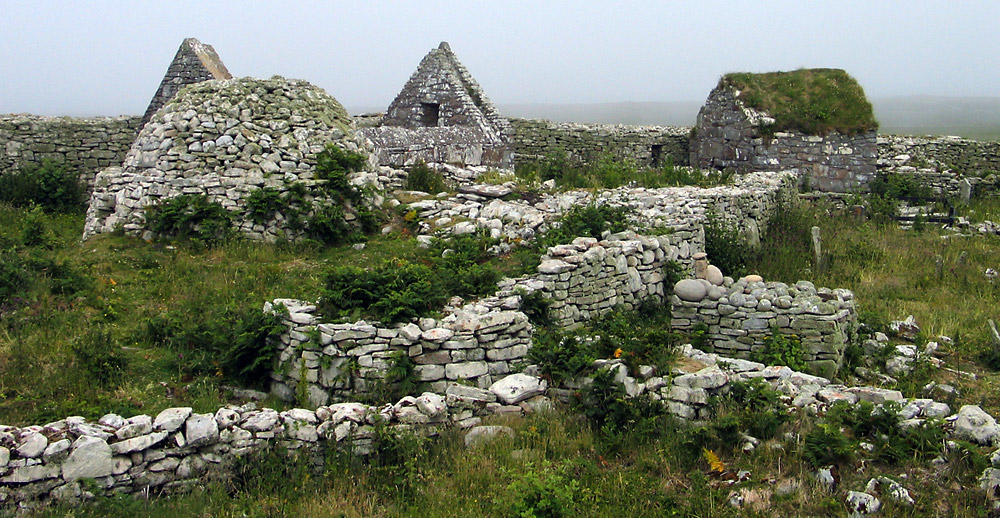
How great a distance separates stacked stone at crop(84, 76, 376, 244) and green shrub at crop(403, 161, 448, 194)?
1.24 metres

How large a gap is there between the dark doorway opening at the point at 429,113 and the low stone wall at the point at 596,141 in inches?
76.0

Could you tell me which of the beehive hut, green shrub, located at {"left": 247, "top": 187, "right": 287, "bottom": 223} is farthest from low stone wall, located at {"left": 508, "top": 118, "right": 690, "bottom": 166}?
green shrub, located at {"left": 247, "top": 187, "right": 287, "bottom": 223}

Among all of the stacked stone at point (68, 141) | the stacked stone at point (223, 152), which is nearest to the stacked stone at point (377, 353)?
the stacked stone at point (223, 152)

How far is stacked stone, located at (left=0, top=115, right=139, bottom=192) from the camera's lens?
14812 millimetres

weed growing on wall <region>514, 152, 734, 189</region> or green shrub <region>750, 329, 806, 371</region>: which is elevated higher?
weed growing on wall <region>514, 152, 734, 189</region>

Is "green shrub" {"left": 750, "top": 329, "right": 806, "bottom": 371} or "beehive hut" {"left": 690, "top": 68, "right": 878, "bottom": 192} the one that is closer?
"green shrub" {"left": 750, "top": 329, "right": 806, "bottom": 371}

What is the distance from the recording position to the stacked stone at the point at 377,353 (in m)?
7.00

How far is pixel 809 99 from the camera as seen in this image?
18.1m

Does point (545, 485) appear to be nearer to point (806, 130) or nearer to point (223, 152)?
point (223, 152)

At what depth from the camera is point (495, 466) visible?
584 cm

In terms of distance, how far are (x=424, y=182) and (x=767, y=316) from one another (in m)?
6.10

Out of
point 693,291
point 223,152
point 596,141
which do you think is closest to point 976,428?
point 693,291

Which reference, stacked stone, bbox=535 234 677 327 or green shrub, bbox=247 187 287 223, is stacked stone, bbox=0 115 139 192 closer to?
green shrub, bbox=247 187 287 223

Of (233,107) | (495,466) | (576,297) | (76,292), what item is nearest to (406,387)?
(495,466)
